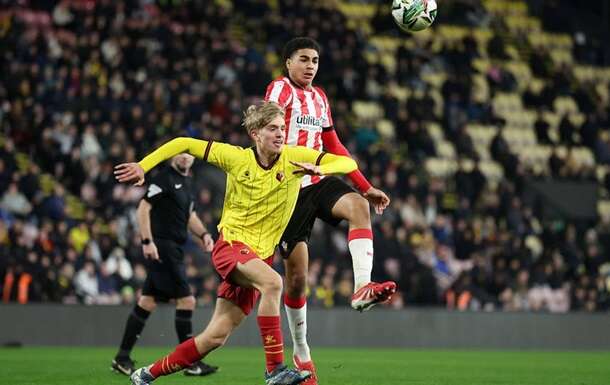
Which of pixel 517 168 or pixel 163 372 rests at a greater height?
pixel 517 168

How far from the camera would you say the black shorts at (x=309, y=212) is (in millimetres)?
9195

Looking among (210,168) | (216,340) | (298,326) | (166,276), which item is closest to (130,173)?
(216,340)

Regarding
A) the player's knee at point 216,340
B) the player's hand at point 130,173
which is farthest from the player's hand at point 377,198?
the player's hand at point 130,173

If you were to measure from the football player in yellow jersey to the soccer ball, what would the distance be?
8.42 ft

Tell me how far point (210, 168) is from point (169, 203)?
9340 millimetres

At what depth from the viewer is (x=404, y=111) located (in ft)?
83.1

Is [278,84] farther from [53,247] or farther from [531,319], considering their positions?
[531,319]

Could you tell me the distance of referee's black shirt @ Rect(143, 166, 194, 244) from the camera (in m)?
12.1

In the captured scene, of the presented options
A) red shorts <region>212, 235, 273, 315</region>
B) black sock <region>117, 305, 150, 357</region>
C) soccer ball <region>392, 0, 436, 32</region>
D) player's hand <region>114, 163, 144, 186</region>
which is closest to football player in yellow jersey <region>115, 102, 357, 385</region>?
red shorts <region>212, 235, 273, 315</region>

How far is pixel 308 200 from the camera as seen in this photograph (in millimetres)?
9281

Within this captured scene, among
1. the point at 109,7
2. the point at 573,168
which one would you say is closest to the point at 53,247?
the point at 109,7

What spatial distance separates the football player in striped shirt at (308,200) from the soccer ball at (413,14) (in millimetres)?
1227

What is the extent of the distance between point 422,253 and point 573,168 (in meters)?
5.62

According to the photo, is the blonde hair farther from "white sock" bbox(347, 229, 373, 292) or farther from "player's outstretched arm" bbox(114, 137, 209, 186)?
"white sock" bbox(347, 229, 373, 292)
